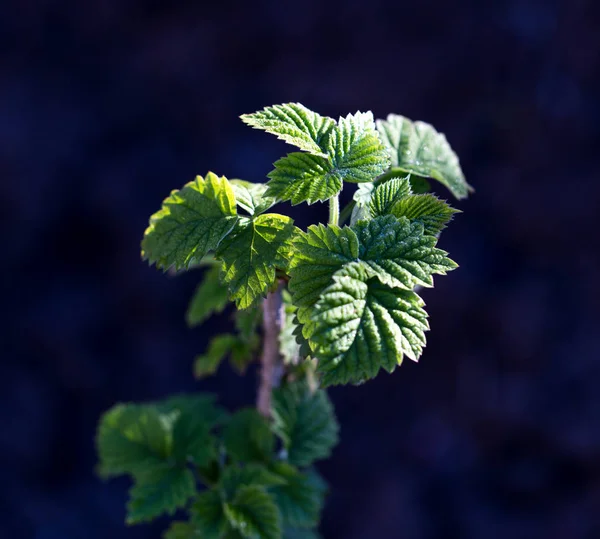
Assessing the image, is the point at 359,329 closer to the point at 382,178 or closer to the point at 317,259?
the point at 317,259

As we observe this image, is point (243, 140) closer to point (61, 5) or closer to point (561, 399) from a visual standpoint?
point (61, 5)

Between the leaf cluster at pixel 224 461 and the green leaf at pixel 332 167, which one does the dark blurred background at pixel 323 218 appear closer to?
the leaf cluster at pixel 224 461

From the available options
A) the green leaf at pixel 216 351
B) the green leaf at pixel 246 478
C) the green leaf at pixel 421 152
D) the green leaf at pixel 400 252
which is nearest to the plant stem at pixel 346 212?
the green leaf at pixel 421 152

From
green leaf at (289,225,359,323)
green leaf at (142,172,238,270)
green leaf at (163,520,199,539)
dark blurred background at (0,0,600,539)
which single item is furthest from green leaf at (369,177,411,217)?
dark blurred background at (0,0,600,539)

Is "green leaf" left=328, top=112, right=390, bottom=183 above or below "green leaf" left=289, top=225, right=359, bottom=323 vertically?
above

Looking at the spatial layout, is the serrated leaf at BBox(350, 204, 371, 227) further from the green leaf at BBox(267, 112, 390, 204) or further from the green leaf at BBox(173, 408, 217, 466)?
the green leaf at BBox(173, 408, 217, 466)

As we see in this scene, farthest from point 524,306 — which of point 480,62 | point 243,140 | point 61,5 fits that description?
point 61,5

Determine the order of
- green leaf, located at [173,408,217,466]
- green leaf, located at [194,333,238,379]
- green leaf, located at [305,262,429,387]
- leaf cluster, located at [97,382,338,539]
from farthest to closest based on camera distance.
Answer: green leaf, located at [194,333,238,379], green leaf, located at [173,408,217,466], leaf cluster, located at [97,382,338,539], green leaf, located at [305,262,429,387]
